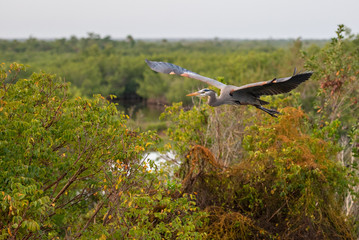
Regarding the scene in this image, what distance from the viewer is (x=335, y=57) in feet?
45.4

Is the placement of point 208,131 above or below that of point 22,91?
below

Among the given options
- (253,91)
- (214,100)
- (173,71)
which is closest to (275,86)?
(253,91)

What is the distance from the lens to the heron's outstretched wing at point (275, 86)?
6371 millimetres

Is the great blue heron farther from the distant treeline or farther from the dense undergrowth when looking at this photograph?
the distant treeline

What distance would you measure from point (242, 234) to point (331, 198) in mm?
3089

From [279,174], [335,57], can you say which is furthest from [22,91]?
[335,57]

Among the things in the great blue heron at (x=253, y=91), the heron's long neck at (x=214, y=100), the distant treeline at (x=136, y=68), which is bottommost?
the distant treeline at (x=136, y=68)

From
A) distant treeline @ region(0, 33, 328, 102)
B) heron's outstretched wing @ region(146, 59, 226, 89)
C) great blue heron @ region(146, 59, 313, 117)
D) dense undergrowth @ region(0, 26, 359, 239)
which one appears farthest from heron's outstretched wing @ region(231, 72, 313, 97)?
distant treeline @ region(0, 33, 328, 102)

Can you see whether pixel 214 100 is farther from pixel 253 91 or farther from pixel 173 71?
pixel 173 71

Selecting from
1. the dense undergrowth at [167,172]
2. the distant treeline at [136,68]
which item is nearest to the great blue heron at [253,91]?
the dense undergrowth at [167,172]

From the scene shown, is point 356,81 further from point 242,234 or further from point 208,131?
point 242,234

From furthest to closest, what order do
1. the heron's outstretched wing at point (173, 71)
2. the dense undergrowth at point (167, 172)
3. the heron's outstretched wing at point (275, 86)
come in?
the heron's outstretched wing at point (173, 71) → the heron's outstretched wing at point (275, 86) → the dense undergrowth at point (167, 172)

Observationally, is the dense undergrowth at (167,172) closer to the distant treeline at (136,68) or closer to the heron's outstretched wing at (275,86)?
the heron's outstretched wing at (275,86)

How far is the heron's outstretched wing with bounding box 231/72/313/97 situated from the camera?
637 centimetres
